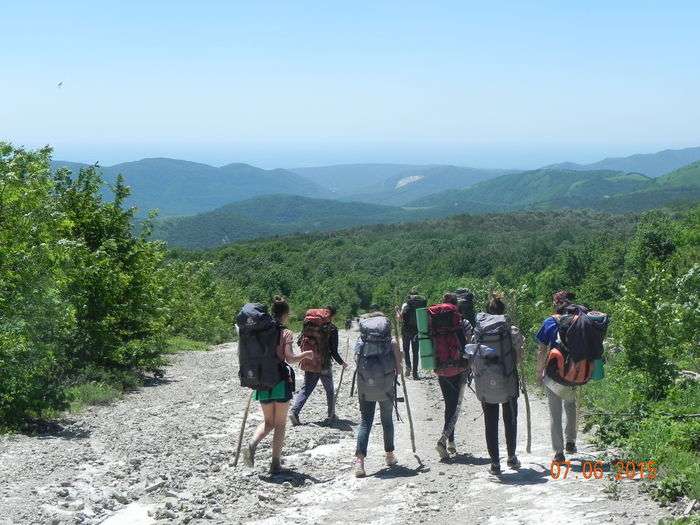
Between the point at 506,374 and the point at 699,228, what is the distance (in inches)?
1535

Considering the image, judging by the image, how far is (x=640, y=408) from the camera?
1022 centimetres

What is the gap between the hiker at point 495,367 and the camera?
27.8 ft

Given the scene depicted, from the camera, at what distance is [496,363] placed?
27.9 ft

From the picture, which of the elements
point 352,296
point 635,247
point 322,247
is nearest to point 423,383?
point 635,247

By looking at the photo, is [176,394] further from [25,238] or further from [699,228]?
[699,228]

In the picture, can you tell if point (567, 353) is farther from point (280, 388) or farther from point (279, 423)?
point (279, 423)

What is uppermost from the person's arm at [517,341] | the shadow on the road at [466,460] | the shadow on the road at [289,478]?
the person's arm at [517,341]

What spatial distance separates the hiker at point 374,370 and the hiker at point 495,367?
979 millimetres

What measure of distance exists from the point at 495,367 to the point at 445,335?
1.11 meters

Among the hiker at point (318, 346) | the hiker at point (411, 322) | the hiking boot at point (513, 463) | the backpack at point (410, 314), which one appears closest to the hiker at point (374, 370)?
the hiking boot at point (513, 463)

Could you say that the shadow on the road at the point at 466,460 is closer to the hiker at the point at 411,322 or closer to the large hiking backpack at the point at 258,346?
the large hiking backpack at the point at 258,346

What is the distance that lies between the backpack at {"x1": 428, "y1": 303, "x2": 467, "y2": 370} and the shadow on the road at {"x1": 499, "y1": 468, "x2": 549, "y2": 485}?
59.0 inches

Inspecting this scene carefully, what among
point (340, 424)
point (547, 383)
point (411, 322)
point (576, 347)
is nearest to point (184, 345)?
point (411, 322)

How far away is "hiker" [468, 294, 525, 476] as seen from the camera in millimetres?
8484
